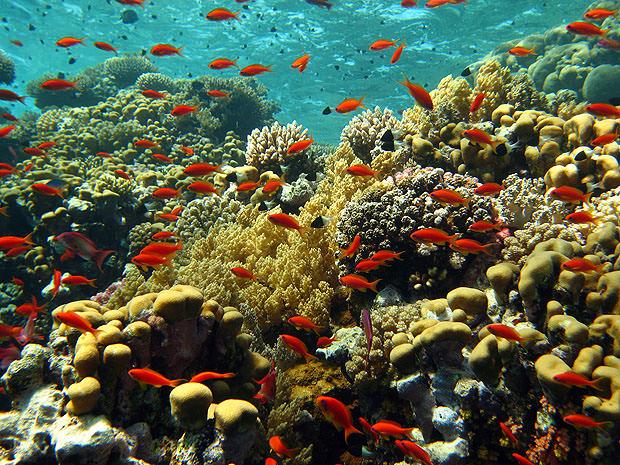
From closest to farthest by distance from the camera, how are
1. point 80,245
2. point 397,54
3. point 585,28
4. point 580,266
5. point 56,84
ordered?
point 580,266, point 80,245, point 585,28, point 397,54, point 56,84

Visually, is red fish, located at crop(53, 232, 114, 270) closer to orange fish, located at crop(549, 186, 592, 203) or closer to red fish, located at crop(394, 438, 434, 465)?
red fish, located at crop(394, 438, 434, 465)

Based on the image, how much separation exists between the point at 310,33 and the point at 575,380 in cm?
3476

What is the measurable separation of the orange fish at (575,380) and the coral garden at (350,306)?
2 cm

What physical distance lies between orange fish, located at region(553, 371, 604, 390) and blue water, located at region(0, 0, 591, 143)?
2643cm

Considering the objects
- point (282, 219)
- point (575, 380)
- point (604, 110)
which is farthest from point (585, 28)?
point (575, 380)

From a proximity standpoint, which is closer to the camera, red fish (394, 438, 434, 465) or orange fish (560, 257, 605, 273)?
red fish (394, 438, 434, 465)

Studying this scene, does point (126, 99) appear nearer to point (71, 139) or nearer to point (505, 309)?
point (71, 139)

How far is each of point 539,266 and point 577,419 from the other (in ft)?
4.67

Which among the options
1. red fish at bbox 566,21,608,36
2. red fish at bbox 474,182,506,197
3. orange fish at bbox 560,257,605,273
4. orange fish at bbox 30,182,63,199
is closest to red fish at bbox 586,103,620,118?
red fish at bbox 474,182,506,197

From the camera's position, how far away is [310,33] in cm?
3125

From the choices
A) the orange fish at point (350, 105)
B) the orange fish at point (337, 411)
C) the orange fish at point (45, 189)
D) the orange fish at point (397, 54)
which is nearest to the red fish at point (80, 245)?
the orange fish at point (45, 189)

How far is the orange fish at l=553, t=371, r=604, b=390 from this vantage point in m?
2.73

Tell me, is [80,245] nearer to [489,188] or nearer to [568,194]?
[489,188]

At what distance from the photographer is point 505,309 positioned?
3.94 metres
